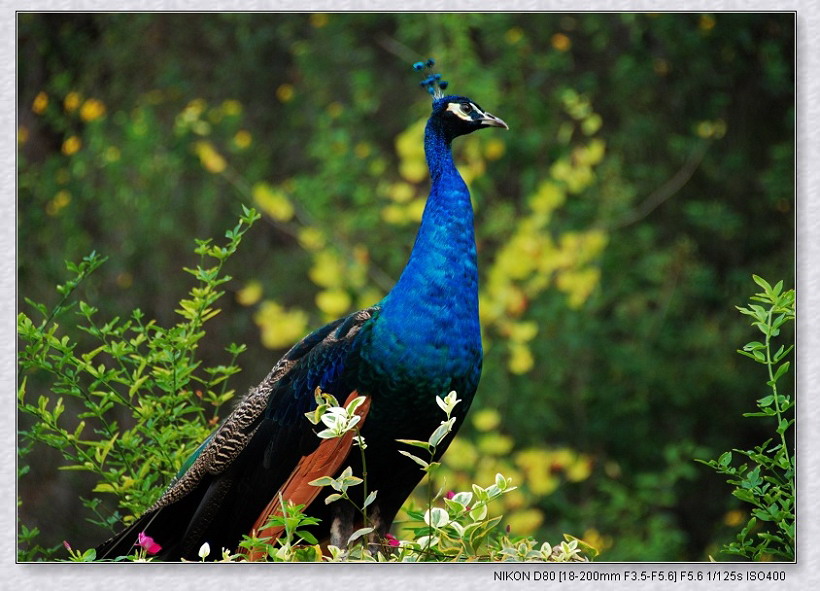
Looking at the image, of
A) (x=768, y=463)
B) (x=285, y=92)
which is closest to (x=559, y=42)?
(x=285, y=92)

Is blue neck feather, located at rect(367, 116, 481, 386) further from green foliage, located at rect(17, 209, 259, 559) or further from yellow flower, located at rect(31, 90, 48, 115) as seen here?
yellow flower, located at rect(31, 90, 48, 115)

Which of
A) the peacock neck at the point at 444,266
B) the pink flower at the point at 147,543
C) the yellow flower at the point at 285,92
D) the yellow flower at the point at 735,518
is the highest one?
the yellow flower at the point at 285,92

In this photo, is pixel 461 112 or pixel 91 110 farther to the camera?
pixel 91 110

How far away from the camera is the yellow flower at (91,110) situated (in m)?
6.79

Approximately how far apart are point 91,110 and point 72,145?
0.98 ft

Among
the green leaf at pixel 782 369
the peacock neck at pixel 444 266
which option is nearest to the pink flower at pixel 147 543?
the peacock neck at pixel 444 266

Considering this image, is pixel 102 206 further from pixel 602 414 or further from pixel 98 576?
pixel 98 576

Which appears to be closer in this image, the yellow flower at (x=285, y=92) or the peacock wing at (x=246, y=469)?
the peacock wing at (x=246, y=469)

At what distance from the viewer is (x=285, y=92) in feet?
23.7

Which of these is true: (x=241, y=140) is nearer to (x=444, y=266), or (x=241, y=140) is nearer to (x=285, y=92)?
(x=285, y=92)

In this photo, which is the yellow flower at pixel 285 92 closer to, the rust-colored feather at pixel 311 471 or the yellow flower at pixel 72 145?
the yellow flower at pixel 72 145

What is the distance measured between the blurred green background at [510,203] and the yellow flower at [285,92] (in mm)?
22

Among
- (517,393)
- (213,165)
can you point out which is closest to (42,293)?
(213,165)

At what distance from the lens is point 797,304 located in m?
3.04
